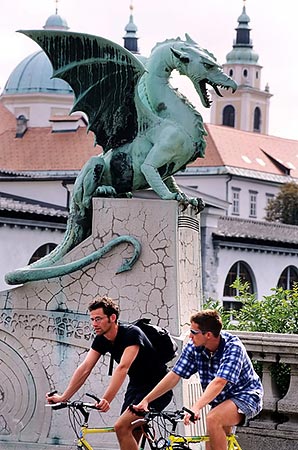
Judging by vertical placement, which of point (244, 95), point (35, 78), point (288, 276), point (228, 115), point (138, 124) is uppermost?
point (244, 95)

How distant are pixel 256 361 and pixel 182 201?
4.57 feet

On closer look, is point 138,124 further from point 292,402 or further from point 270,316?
point 292,402

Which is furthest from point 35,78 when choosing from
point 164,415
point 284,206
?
point 164,415

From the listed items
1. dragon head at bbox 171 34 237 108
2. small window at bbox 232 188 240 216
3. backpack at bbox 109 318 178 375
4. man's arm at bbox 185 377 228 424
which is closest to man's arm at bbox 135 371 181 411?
man's arm at bbox 185 377 228 424

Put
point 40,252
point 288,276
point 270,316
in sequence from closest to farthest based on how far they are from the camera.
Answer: point 270,316 < point 40,252 < point 288,276

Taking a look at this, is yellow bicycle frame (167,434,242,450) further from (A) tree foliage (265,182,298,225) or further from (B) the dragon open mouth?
(A) tree foliage (265,182,298,225)

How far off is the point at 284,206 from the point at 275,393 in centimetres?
8315

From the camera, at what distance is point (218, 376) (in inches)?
356

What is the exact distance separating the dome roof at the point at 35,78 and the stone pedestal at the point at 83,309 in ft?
350

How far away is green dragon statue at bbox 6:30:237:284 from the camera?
513 inches

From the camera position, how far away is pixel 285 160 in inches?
4587

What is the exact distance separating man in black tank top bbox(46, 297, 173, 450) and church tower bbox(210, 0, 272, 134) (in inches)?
5345

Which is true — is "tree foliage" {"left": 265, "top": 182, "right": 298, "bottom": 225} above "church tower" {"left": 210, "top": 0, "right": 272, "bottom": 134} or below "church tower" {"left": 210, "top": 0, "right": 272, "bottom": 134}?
below

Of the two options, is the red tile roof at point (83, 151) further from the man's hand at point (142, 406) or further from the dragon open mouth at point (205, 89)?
the man's hand at point (142, 406)
